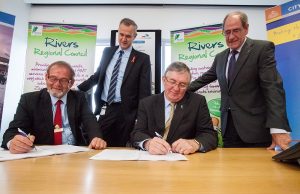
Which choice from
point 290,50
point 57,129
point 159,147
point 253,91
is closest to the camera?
point 159,147

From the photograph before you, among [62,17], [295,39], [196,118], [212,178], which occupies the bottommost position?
[212,178]

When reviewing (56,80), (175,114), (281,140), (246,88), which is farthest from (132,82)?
(281,140)

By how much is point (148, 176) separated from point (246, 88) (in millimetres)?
1553

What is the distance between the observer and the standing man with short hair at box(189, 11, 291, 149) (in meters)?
2.16

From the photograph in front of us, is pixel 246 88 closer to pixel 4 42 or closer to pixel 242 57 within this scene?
pixel 242 57

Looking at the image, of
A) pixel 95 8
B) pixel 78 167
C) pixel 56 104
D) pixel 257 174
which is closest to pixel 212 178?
pixel 257 174

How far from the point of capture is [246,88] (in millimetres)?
2262

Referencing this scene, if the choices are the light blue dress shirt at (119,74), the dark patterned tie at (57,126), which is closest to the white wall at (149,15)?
the light blue dress shirt at (119,74)

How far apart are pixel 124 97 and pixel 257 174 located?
2.09 meters

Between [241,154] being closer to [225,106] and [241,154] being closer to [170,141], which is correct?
[170,141]

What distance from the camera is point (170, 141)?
192 cm

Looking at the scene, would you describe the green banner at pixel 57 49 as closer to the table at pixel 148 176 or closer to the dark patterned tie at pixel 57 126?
the dark patterned tie at pixel 57 126

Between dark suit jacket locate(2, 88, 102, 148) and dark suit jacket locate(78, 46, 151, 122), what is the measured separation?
2.60 feet

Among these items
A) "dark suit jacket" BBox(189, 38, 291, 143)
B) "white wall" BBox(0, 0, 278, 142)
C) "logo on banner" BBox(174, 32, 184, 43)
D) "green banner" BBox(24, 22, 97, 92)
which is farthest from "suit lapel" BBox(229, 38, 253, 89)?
"white wall" BBox(0, 0, 278, 142)
